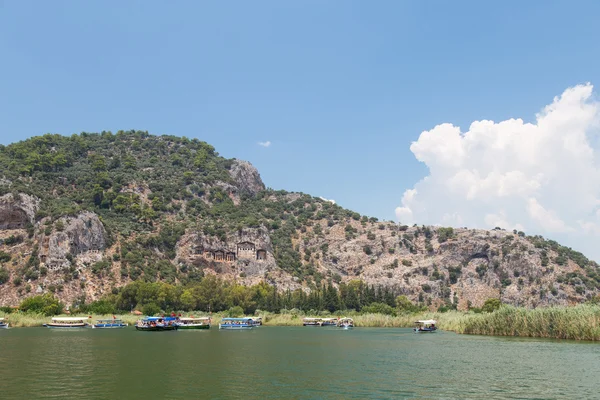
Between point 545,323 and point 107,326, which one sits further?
point 107,326

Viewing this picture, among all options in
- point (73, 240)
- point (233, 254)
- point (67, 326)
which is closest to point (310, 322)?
point (67, 326)

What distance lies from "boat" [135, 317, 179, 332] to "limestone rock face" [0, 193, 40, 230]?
3106 inches

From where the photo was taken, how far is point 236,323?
117 meters

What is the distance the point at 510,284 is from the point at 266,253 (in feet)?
300

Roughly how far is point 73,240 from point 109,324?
53912mm

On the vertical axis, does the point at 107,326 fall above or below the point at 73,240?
below

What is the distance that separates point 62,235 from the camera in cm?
15412

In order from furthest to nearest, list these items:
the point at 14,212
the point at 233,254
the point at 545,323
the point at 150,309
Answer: the point at 233,254 < the point at 14,212 < the point at 150,309 < the point at 545,323

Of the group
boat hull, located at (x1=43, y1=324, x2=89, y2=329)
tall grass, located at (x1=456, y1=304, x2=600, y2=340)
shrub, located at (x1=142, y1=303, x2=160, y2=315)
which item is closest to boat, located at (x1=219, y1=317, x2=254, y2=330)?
shrub, located at (x1=142, y1=303, x2=160, y2=315)

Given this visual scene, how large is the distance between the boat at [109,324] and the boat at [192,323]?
12.7m

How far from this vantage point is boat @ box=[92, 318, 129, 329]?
111000mm

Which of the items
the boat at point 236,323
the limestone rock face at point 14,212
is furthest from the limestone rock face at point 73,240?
the boat at point 236,323

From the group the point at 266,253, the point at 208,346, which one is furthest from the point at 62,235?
the point at 208,346

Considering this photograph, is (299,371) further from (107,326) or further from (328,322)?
(328,322)
